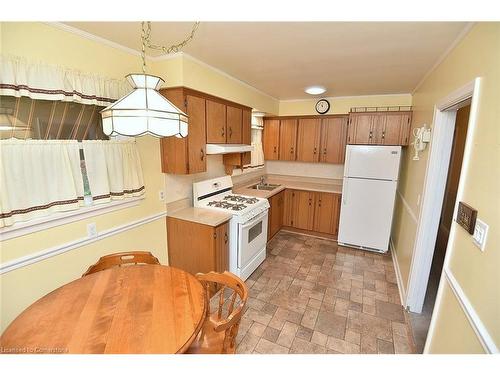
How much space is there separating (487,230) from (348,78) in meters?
2.34

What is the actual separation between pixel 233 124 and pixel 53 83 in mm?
1804

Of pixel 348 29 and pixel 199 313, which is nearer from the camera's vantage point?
pixel 199 313

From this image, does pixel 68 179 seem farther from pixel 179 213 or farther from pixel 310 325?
pixel 310 325

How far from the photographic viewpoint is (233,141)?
9.88ft

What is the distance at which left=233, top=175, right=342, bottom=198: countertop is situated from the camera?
372 centimetres

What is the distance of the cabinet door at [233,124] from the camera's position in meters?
2.86

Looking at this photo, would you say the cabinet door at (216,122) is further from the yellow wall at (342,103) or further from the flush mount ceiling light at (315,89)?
the yellow wall at (342,103)

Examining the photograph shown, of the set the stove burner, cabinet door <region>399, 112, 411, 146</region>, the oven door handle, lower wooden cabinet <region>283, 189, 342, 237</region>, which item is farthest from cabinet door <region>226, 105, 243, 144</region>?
cabinet door <region>399, 112, 411, 146</region>

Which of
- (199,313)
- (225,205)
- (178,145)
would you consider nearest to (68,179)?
(178,145)

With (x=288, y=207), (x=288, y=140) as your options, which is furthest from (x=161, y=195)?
(x=288, y=140)

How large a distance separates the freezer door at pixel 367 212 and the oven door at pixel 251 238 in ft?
4.60

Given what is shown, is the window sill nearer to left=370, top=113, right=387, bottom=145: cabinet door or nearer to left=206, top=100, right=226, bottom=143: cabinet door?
left=206, top=100, right=226, bottom=143: cabinet door

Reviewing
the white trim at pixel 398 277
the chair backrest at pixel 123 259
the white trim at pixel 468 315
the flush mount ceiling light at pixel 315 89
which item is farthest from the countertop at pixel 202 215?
the flush mount ceiling light at pixel 315 89

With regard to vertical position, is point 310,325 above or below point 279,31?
below
